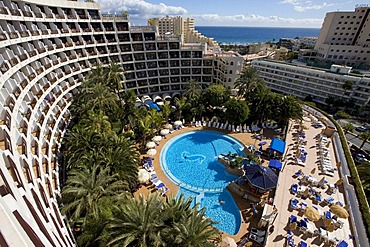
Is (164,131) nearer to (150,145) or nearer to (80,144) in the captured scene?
(150,145)

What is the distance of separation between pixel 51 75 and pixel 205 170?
98.5 feet

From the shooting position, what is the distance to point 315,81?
63250mm

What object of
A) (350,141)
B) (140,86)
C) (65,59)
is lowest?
(350,141)

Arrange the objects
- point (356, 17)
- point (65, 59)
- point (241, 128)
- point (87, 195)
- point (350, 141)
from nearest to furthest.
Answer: point (87, 195)
point (65, 59)
point (241, 128)
point (350, 141)
point (356, 17)

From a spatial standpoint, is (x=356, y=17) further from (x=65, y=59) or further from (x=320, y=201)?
Answer: (x=65, y=59)

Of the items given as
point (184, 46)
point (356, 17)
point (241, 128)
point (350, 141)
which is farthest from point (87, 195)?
point (356, 17)

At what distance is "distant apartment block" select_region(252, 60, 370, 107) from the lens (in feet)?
189

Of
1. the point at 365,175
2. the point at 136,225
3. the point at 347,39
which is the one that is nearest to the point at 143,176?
the point at 136,225

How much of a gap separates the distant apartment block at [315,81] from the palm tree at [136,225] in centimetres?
6664

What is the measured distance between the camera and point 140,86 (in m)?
54.4

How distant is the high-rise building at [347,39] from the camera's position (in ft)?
261

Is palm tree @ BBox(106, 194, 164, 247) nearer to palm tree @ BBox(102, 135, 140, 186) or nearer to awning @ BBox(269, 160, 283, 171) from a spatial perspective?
palm tree @ BBox(102, 135, 140, 186)

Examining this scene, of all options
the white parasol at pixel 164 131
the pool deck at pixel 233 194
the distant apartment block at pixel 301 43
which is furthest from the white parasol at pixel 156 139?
the distant apartment block at pixel 301 43

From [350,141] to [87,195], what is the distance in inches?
2197
